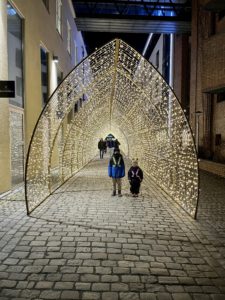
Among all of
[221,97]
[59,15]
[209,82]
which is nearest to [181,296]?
[221,97]

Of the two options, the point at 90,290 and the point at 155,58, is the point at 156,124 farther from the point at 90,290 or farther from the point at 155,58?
the point at 155,58

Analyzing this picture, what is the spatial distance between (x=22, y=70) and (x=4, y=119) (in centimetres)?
291

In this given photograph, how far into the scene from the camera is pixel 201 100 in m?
17.5

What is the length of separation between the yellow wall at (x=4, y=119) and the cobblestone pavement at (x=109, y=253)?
1300mm

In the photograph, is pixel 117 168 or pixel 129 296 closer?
pixel 129 296

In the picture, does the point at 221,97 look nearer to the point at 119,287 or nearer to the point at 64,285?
the point at 119,287

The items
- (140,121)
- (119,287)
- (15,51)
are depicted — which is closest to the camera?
(119,287)

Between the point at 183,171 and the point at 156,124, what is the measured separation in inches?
161

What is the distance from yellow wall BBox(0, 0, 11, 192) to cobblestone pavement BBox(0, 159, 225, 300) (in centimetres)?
130

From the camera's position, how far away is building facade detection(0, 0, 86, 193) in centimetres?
950

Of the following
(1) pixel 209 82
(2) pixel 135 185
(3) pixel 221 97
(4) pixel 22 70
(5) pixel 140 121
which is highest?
(1) pixel 209 82

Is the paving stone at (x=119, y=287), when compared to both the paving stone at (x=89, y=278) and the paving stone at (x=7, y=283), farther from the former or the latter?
the paving stone at (x=7, y=283)

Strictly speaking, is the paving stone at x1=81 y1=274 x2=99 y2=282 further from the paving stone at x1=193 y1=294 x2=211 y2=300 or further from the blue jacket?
the blue jacket

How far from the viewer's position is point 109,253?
511 centimetres
